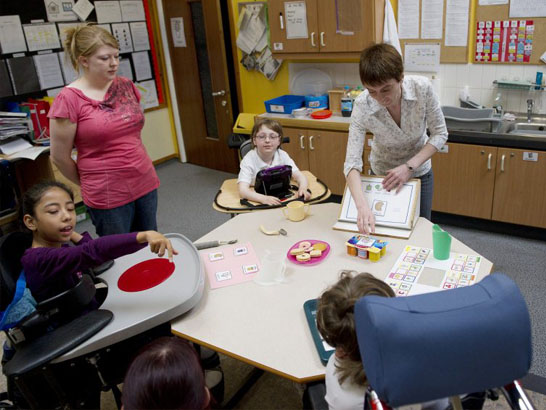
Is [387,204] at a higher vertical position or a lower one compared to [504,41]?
lower

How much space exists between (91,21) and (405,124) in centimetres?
361

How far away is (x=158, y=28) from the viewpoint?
5121 millimetres

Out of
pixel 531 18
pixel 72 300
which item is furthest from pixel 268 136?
pixel 531 18

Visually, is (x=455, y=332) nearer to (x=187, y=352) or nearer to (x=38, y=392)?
(x=187, y=352)

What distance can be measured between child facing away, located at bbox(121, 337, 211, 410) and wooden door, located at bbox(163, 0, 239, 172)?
391 cm

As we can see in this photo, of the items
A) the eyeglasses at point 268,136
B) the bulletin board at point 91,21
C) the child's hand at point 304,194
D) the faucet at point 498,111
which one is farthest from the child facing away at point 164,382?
the bulletin board at point 91,21

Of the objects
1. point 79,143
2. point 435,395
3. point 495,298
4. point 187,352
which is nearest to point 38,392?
point 187,352

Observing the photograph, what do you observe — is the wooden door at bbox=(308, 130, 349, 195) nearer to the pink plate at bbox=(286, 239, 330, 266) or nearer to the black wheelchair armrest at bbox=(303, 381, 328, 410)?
the pink plate at bbox=(286, 239, 330, 266)

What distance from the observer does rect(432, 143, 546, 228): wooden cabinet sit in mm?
3035

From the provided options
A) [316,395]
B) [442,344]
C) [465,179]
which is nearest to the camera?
[442,344]

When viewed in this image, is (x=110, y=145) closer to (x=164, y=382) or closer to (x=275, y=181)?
(x=275, y=181)

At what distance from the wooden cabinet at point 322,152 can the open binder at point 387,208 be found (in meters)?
1.64

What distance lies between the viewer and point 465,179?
129 inches

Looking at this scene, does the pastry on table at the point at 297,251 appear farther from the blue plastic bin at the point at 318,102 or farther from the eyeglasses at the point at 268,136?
the blue plastic bin at the point at 318,102
